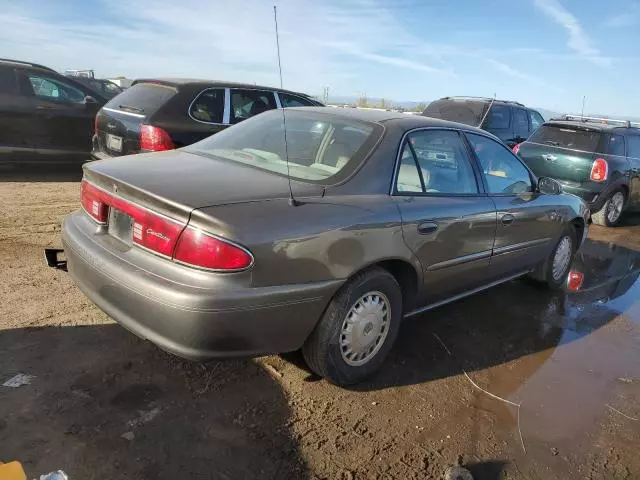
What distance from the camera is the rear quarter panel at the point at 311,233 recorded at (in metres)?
2.46

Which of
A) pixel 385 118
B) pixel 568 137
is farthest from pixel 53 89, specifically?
pixel 568 137

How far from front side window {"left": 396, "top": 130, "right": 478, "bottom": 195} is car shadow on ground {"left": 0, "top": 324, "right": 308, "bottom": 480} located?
5.07 feet

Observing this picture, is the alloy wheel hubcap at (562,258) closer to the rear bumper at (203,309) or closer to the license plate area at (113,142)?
the rear bumper at (203,309)

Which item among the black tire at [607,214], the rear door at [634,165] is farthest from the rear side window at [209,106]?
the rear door at [634,165]

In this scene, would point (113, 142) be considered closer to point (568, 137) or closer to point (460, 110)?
point (460, 110)

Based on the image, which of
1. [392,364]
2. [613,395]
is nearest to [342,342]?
[392,364]

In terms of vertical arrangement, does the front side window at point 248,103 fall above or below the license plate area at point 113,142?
above

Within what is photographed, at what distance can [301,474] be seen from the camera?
2441 mm

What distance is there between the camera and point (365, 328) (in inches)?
123

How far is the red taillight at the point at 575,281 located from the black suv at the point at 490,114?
440cm

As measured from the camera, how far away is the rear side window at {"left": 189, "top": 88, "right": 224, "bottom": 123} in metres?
6.56

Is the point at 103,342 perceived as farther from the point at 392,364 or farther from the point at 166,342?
the point at 392,364

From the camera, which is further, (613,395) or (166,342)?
(613,395)

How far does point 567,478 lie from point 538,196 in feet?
8.61
